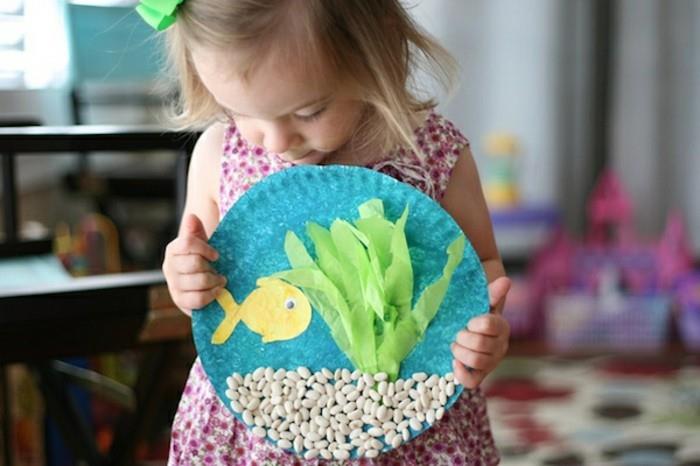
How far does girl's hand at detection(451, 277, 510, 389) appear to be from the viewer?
92 centimetres

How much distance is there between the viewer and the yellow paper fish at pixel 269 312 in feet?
3.13

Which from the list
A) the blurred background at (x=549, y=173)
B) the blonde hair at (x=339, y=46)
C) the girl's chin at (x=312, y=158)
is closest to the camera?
the blonde hair at (x=339, y=46)

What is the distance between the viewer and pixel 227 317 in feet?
3.16

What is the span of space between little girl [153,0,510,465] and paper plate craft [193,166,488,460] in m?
0.03

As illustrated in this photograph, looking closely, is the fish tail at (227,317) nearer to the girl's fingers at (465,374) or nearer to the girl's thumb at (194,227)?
the girl's thumb at (194,227)

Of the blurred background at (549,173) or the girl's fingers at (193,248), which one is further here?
the blurred background at (549,173)

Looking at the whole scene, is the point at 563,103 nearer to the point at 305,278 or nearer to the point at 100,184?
the point at 100,184

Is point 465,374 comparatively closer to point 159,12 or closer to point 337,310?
point 337,310

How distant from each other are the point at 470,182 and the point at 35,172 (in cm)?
207

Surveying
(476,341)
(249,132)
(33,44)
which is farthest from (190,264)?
(33,44)

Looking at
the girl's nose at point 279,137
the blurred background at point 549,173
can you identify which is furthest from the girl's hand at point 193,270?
the blurred background at point 549,173

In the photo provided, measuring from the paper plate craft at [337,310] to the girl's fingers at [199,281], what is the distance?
0.04 feet

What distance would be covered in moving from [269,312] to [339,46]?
9.5 inches

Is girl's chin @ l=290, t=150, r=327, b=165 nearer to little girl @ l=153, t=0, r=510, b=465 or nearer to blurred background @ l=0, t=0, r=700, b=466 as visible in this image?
little girl @ l=153, t=0, r=510, b=465
